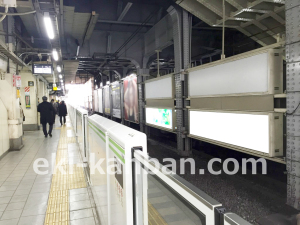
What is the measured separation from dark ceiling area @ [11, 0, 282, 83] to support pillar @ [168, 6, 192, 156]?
300 millimetres

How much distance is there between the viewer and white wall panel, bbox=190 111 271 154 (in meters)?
3.68

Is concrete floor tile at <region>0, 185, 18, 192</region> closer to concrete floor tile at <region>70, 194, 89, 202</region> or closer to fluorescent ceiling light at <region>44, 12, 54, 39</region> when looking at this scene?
concrete floor tile at <region>70, 194, 89, 202</region>

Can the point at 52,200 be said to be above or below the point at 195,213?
below

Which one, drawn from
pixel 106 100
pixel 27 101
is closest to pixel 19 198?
pixel 27 101

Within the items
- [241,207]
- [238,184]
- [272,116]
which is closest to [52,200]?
[241,207]

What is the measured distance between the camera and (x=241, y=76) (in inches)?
162

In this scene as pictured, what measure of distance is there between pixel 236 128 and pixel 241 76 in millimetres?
908

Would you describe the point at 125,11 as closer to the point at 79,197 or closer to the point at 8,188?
the point at 8,188

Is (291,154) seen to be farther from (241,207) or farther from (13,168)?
(13,168)

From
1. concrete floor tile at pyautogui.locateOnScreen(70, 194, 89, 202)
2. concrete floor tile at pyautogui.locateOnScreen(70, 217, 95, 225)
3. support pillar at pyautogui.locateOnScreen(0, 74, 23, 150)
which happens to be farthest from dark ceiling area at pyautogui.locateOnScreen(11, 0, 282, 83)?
concrete floor tile at pyautogui.locateOnScreen(70, 217, 95, 225)

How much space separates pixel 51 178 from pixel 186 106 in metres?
3.55

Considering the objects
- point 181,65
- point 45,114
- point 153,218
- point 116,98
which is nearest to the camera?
point 153,218

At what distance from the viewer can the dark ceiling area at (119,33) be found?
7599mm

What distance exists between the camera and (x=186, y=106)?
245 inches
